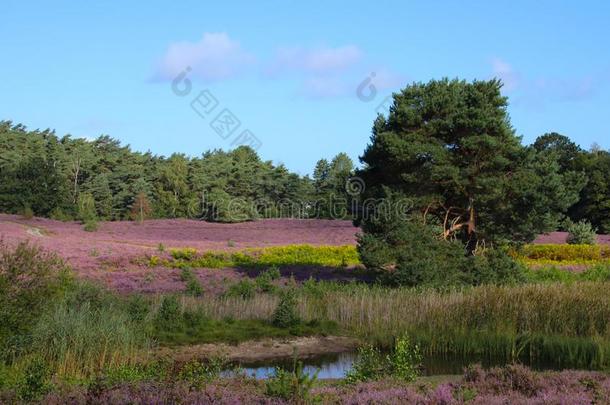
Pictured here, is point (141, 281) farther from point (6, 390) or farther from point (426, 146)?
point (6, 390)

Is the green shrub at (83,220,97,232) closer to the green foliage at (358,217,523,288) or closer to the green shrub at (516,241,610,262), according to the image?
the green foliage at (358,217,523,288)

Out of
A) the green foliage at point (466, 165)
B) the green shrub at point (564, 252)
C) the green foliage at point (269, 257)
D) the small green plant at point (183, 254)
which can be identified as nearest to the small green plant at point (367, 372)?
the green foliage at point (466, 165)

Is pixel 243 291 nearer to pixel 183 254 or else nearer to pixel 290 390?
pixel 183 254

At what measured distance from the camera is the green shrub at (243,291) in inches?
810

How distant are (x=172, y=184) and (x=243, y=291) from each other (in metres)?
49.0

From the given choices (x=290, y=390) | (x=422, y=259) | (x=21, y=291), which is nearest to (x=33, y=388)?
(x=290, y=390)

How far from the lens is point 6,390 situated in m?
8.51

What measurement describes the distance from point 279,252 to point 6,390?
28.1m

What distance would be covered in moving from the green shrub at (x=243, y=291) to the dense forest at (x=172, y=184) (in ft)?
112

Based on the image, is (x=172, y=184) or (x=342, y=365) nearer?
(x=342, y=365)

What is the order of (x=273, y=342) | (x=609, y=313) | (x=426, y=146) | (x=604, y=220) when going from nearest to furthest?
1. (x=609, y=313)
2. (x=273, y=342)
3. (x=426, y=146)
4. (x=604, y=220)

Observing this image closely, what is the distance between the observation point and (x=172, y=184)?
68.5m

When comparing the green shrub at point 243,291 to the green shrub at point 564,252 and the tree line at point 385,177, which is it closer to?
the tree line at point 385,177

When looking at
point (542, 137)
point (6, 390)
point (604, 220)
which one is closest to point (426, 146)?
point (6, 390)
